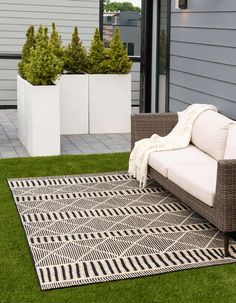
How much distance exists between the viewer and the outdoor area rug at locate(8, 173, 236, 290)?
4039mm

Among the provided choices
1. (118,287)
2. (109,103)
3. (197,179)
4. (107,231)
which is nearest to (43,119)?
(109,103)

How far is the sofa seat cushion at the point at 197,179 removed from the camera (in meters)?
4.51

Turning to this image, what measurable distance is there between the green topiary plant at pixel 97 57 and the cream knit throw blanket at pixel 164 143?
2.98m

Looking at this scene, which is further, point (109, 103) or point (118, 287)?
point (109, 103)

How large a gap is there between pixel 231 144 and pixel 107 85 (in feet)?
13.3

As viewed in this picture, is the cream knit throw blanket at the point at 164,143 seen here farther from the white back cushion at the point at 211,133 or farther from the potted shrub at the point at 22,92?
the potted shrub at the point at 22,92

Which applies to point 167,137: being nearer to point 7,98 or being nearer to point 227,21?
point 227,21

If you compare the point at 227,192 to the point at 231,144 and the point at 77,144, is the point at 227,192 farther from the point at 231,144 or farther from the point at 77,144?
the point at 77,144

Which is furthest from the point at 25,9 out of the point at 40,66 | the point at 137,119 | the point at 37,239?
the point at 37,239

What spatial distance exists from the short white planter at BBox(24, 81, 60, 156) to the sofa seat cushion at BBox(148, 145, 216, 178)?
6.30ft

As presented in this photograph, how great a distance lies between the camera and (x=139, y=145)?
6.05 m

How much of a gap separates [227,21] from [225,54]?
1.10 feet

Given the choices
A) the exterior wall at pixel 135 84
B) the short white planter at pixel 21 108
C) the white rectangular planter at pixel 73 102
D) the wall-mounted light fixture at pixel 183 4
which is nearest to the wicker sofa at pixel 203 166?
the wall-mounted light fixture at pixel 183 4

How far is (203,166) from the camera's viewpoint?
5.20 m
